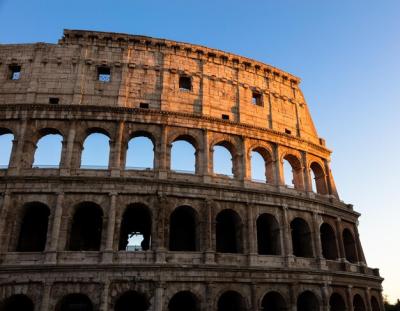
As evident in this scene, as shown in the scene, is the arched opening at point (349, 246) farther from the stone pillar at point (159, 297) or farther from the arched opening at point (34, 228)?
the arched opening at point (34, 228)

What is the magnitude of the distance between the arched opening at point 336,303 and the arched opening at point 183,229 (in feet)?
28.0

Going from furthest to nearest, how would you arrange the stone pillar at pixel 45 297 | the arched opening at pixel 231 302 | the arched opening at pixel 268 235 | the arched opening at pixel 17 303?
the arched opening at pixel 268 235, the arched opening at pixel 231 302, the arched opening at pixel 17 303, the stone pillar at pixel 45 297

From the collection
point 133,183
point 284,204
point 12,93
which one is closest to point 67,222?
point 133,183

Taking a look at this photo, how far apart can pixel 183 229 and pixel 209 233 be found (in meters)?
1.98

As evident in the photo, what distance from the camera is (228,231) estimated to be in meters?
21.0

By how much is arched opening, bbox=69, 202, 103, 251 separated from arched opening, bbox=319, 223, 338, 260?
1309cm

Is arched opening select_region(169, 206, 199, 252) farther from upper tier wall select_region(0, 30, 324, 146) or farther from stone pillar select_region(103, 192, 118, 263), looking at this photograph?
upper tier wall select_region(0, 30, 324, 146)

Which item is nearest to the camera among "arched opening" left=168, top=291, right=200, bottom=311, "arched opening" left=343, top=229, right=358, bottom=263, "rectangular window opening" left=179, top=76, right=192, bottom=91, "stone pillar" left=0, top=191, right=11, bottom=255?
"stone pillar" left=0, top=191, right=11, bottom=255

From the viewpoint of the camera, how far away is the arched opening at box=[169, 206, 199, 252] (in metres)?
19.5

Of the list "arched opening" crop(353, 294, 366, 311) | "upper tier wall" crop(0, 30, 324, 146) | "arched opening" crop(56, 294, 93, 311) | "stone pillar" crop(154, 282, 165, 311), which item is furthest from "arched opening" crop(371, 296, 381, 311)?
"arched opening" crop(56, 294, 93, 311)

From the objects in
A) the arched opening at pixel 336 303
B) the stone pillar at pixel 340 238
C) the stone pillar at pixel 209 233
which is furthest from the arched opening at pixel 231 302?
the stone pillar at pixel 340 238

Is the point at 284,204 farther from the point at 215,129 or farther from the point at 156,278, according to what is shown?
the point at 156,278

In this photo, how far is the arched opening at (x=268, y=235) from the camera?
20375 millimetres

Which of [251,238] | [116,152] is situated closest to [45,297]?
[116,152]
